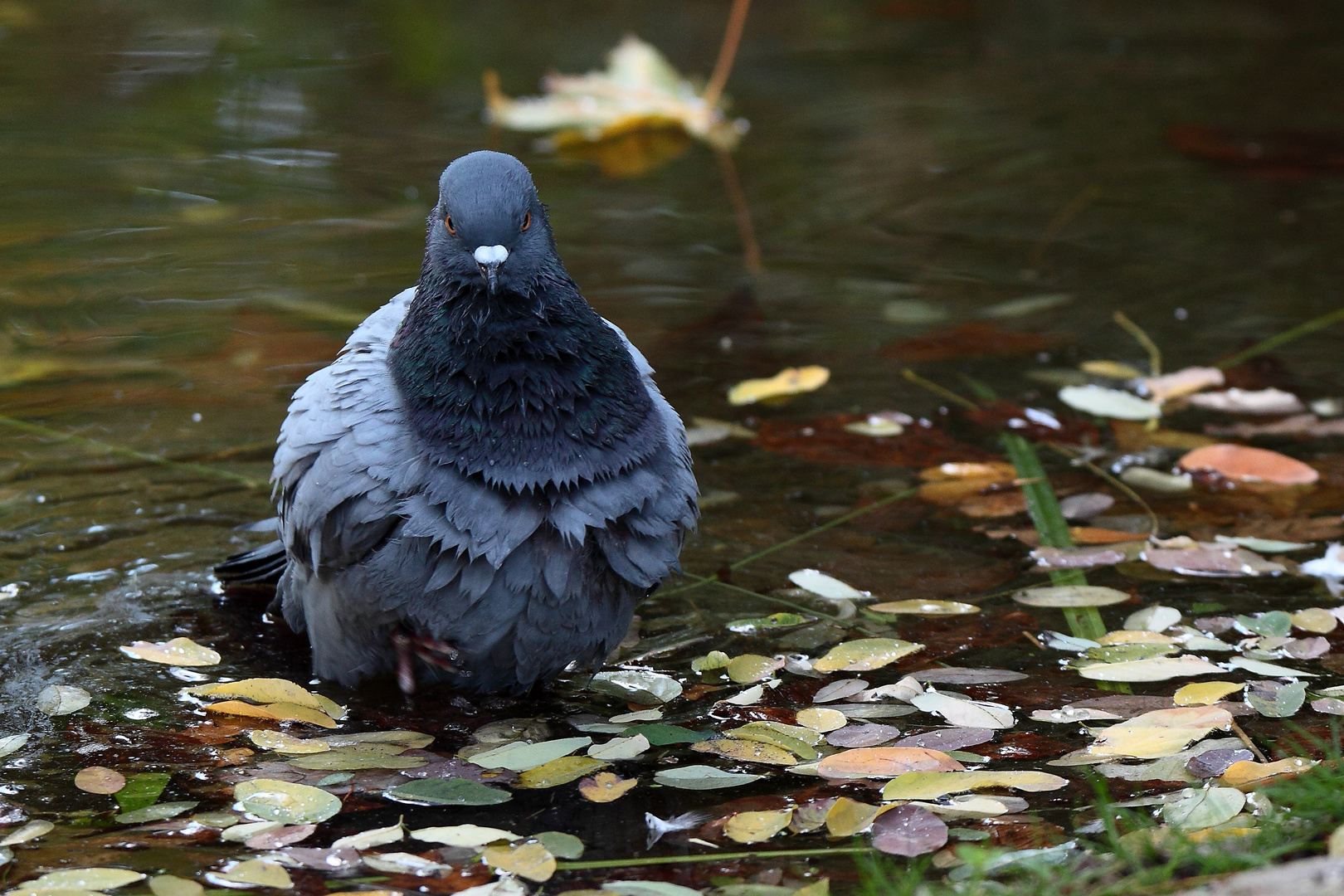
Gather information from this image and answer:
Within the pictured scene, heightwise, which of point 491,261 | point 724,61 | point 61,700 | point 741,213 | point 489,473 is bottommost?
point 61,700

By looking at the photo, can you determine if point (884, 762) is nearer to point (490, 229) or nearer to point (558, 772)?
point (558, 772)

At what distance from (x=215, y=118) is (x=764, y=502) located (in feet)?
17.2

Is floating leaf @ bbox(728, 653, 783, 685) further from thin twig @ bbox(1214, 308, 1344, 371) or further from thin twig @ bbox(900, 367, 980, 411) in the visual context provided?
thin twig @ bbox(1214, 308, 1344, 371)

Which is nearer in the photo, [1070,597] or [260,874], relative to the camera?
[260,874]

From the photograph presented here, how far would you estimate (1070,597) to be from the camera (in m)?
4.09

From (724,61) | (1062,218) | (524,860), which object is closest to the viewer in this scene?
(524,860)

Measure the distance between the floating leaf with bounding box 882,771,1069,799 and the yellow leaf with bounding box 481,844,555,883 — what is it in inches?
28.8

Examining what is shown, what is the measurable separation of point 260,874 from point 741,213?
5.26 m

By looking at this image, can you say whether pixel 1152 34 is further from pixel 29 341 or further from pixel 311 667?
pixel 311 667

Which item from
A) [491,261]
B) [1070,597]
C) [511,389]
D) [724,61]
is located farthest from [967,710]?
[724,61]

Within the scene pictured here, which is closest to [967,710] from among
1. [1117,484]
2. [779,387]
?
[1117,484]

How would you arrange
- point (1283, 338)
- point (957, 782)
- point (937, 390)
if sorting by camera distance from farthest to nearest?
point (1283, 338) → point (937, 390) → point (957, 782)

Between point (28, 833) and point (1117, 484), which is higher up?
point (1117, 484)

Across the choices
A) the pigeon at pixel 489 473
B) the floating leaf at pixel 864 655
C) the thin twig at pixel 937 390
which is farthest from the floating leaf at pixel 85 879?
the thin twig at pixel 937 390
